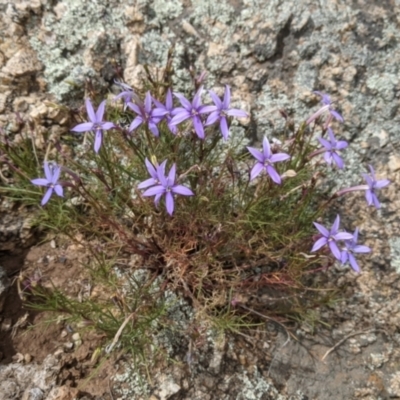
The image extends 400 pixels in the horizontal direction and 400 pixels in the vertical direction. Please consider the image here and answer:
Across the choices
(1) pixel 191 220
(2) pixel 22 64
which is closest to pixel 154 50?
(2) pixel 22 64

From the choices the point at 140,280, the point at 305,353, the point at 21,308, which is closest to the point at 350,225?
the point at 305,353

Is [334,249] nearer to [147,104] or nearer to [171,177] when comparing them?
[171,177]

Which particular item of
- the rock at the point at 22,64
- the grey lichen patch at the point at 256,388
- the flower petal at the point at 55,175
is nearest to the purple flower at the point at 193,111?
the flower petal at the point at 55,175

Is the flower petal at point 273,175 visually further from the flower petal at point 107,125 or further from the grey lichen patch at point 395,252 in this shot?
the grey lichen patch at point 395,252

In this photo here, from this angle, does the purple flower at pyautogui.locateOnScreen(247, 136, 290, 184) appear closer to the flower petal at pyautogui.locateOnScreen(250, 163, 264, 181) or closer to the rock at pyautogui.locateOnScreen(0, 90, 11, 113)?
the flower petal at pyautogui.locateOnScreen(250, 163, 264, 181)

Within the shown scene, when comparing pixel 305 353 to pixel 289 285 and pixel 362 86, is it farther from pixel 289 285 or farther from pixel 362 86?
pixel 362 86

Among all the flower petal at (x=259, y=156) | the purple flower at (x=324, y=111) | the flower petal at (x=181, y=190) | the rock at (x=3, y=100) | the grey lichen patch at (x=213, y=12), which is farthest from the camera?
the grey lichen patch at (x=213, y=12)

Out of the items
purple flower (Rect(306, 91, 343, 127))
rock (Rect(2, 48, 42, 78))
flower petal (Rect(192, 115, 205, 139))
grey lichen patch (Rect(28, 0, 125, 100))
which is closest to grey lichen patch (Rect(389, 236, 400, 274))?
purple flower (Rect(306, 91, 343, 127))
